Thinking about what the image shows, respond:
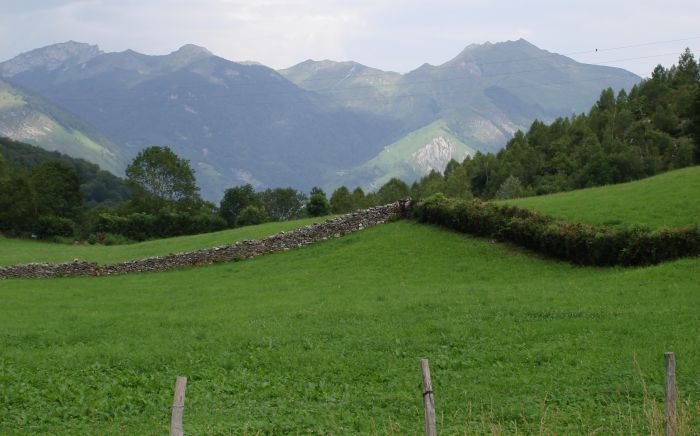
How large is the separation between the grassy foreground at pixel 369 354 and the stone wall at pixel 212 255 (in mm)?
9329

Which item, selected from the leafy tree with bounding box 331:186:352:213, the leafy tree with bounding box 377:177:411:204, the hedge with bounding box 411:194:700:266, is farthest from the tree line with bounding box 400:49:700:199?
the hedge with bounding box 411:194:700:266

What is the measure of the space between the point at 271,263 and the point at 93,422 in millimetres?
22696

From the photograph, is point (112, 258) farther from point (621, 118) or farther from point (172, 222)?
point (621, 118)

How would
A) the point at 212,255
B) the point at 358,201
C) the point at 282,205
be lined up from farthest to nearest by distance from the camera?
the point at 282,205
the point at 358,201
the point at 212,255

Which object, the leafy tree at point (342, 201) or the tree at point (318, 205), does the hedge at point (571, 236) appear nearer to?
the tree at point (318, 205)

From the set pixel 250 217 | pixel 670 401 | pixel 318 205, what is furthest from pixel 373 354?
pixel 250 217

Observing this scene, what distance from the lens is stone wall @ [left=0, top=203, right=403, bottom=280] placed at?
35812mm

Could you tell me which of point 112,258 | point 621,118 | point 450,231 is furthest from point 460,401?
point 621,118

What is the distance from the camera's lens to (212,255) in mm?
36844

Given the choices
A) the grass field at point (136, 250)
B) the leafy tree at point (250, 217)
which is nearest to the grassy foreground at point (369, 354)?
the grass field at point (136, 250)

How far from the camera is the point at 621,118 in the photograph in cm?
7538

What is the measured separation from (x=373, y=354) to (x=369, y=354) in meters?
0.10

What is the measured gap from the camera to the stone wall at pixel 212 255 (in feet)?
117

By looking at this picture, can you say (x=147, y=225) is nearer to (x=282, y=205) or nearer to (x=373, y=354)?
(x=282, y=205)
